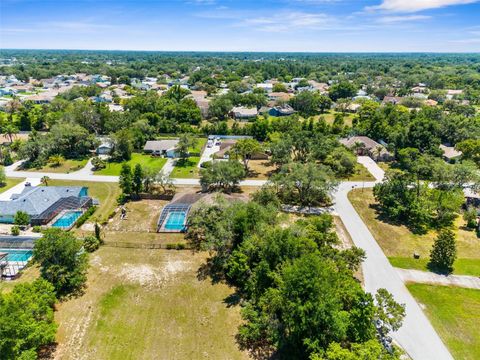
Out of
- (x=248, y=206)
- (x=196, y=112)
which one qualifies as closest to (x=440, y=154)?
(x=248, y=206)

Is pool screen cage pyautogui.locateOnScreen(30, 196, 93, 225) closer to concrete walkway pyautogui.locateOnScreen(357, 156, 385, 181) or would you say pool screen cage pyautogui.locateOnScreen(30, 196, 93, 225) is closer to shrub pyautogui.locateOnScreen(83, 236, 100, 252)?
shrub pyautogui.locateOnScreen(83, 236, 100, 252)

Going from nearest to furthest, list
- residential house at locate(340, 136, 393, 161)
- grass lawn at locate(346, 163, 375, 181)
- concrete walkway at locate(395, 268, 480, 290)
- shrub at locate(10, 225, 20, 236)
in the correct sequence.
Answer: concrete walkway at locate(395, 268, 480, 290), shrub at locate(10, 225, 20, 236), grass lawn at locate(346, 163, 375, 181), residential house at locate(340, 136, 393, 161)

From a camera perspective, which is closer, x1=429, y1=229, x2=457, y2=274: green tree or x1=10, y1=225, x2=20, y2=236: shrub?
x1=429, y1=229, x2=457, y2=274: green tree

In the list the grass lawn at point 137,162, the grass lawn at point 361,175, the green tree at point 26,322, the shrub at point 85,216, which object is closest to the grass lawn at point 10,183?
the grass lawn at point 137,162

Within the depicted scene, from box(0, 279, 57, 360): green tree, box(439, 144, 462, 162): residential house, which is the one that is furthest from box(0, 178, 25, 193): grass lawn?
box(439, 144, 462, 162): residential house

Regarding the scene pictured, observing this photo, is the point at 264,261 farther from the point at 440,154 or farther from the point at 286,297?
the point at 440,154

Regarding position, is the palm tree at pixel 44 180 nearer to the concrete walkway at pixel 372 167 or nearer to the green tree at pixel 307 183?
the green tree at pixel 307 183
